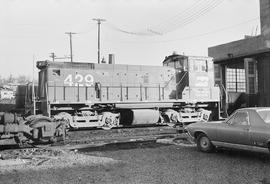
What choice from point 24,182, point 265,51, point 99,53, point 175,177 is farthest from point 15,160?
point 99,53

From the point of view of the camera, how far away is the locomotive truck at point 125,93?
14406 millimetres

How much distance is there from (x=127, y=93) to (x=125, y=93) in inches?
4.3

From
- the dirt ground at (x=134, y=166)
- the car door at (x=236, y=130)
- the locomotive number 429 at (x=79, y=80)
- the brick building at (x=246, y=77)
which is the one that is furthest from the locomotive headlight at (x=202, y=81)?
the car door at (x=236, y=130)

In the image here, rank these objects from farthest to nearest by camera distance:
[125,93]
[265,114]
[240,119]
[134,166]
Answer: [125,93], [240,119], [265,114], [134,166]

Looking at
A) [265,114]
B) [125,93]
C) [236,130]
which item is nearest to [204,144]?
[236,130]

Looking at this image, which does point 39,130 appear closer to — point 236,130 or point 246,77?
point 236,130

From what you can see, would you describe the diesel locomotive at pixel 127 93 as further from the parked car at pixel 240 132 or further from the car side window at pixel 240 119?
the car side window at pixel 240 119

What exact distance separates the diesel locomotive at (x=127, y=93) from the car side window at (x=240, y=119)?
7.69 m

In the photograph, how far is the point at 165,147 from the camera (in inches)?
375

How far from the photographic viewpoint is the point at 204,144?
8805mm

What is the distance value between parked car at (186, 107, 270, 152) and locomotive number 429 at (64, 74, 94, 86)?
7392 millimetres

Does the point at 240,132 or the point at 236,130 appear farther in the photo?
the point at 236,130

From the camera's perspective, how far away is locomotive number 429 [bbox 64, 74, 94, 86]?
14727 mm

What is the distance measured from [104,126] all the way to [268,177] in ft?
32.7
